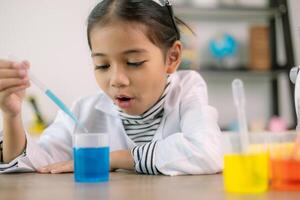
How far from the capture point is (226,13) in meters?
2.69

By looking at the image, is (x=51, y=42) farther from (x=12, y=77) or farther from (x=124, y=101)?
(x=12, y=77)

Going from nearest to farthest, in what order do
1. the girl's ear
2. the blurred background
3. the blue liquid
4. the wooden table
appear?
the wooden table, the blue liquid, the girl's ear, the blurred background

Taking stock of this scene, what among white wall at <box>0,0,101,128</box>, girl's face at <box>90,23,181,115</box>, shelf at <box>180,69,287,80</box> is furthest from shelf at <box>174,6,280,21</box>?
girl's face at <box>90,23,181,115</box>

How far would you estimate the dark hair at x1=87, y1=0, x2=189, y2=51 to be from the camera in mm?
1136

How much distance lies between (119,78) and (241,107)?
467 mm

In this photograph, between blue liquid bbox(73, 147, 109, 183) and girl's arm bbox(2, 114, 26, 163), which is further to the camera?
girl's arm bbox(2, 114, 26, 163)

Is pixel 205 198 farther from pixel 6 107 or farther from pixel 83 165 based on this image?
pixel 6 107

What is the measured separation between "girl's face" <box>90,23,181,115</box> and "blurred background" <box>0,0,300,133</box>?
4.54ft

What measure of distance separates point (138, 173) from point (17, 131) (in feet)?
1.07

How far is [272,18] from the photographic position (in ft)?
9.14

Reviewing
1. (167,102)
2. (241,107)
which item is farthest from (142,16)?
(241,107)

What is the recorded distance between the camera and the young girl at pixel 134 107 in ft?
3.13

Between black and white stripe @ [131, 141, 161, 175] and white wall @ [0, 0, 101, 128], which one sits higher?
white wall @ [0, 0, 101, 128]

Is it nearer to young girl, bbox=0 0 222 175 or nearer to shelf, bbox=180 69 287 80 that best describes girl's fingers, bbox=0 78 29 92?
young girl, bbox=0 0 222 175
